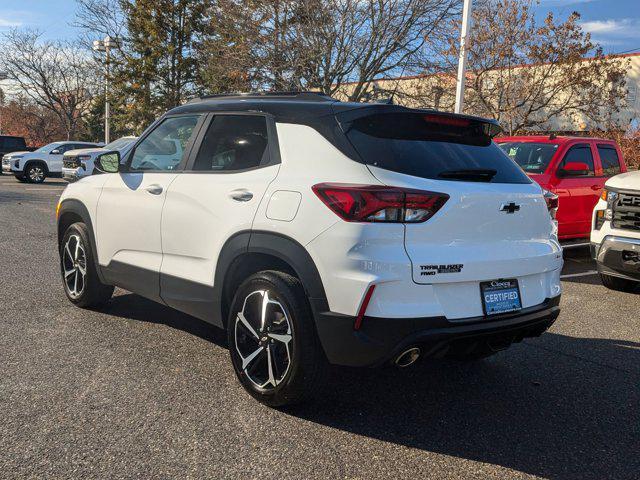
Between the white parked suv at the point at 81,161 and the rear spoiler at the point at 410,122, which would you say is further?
the white parked suv at the point at 81,161

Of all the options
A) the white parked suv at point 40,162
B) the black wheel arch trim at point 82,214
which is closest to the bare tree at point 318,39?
the white parked suv at point 40,162

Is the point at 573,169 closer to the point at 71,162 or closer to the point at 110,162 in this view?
the point at 110,162

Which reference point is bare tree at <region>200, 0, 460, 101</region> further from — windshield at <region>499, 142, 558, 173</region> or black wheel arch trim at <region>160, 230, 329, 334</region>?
black wheel arch trim at <region>160, 230, 329, 334</region>

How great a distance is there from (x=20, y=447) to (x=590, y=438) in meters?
2.97

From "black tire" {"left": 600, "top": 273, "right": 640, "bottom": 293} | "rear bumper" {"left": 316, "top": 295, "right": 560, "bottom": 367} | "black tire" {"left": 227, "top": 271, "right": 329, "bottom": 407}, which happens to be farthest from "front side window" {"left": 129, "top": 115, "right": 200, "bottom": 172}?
"black tire" {"left": 600, "top": 273, "right": 640, "bottom": 293}

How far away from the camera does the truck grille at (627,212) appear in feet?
20.9

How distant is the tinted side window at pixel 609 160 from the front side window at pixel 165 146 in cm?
743

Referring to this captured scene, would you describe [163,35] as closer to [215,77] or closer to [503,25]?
[215,77]

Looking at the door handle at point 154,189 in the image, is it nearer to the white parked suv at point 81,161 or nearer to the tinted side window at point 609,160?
the tinted side window at point 609,160

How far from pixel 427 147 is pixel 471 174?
0.29 m

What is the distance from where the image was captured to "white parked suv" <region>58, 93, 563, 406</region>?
2902mm

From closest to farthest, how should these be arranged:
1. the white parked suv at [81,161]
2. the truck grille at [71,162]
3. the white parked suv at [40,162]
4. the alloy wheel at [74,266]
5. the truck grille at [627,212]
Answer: the alloy wheel at [74,266]
the truck grille at [627,212]
the white parked suv at [81,161]
the truck grille at [71,162]
the white parked suv at [40,162]

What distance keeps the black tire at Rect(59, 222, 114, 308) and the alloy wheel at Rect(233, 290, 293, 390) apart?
209 centimetres

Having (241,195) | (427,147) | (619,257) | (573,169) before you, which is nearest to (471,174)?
(427,147)
